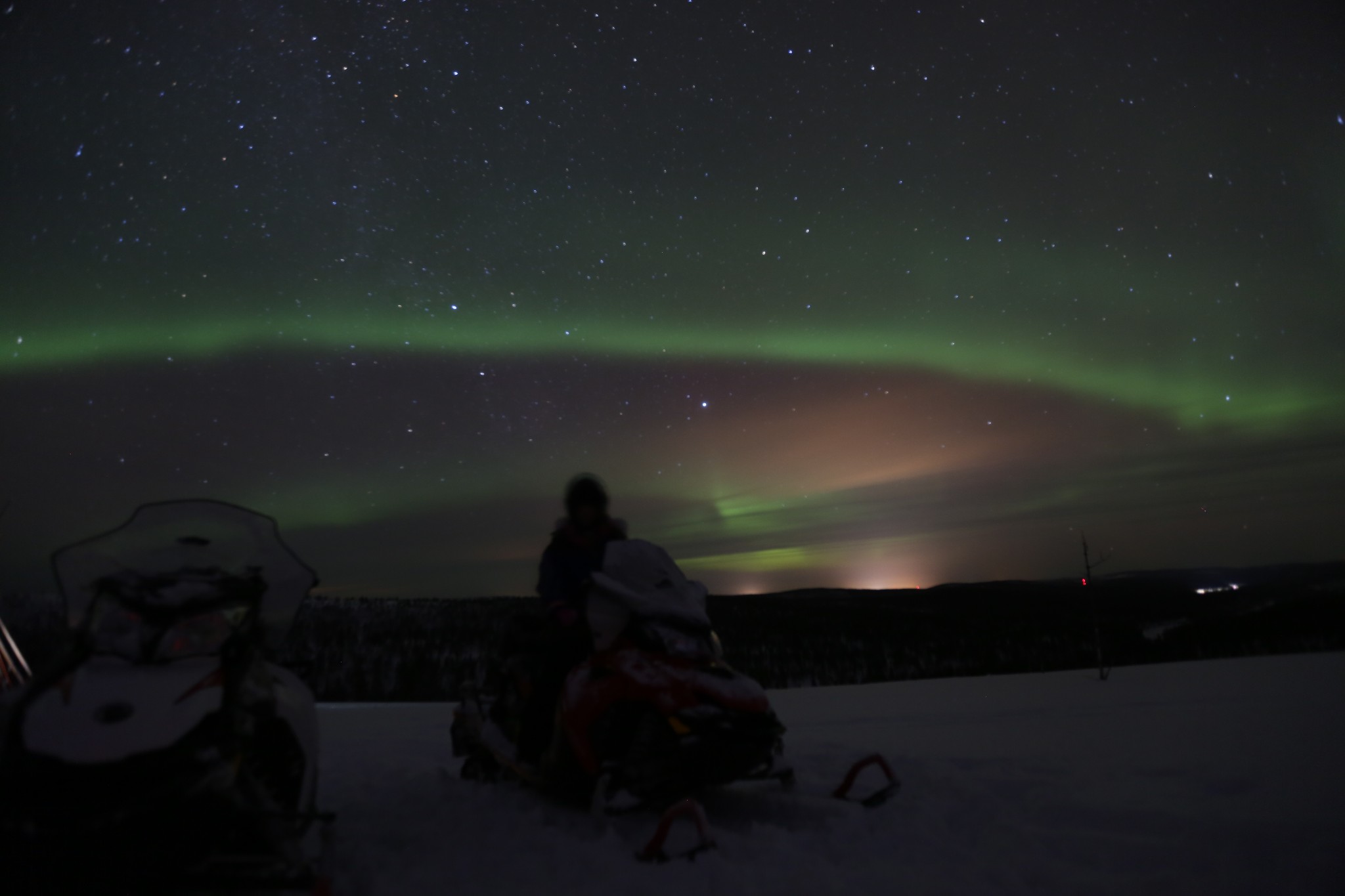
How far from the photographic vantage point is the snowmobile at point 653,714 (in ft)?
11.9

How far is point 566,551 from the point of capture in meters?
5.16

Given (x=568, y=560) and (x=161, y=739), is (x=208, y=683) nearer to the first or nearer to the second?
(x=161, y=739)

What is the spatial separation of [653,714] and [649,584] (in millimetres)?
870

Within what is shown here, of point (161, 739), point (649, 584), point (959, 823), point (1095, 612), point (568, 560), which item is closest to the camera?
point (161, 739)

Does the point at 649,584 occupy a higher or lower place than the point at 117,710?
higher

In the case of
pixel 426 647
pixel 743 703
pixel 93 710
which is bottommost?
pixel 426 647

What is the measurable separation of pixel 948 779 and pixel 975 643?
161 feet

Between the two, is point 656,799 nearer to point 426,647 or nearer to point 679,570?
point 679,570

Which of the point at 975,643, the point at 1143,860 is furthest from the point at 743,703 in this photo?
the point at 975,643

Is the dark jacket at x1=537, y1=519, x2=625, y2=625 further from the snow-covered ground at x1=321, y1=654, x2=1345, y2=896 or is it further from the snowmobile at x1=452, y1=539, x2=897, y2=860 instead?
the snow-covered ground at x1=321, y1=654, x2=1345, y2=896

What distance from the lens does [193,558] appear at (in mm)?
3225

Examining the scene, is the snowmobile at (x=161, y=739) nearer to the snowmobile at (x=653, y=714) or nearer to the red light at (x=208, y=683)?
the red light at (x=208, y=683)

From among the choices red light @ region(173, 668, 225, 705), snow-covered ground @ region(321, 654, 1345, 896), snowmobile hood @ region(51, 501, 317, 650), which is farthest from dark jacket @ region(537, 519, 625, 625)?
red light @ region(173, 668, 225, 705)

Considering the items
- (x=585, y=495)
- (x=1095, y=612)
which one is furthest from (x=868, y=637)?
(x=585, y=495)
